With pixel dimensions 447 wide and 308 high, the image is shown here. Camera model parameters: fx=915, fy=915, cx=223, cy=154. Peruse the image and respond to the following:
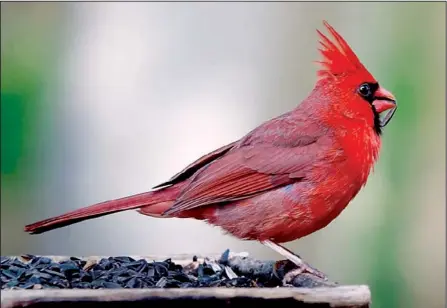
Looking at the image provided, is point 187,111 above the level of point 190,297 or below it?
above

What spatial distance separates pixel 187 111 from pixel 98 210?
6.29 ft

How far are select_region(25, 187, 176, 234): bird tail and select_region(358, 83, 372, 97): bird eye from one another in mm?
683

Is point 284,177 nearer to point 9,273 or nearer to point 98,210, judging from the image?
point 98,210

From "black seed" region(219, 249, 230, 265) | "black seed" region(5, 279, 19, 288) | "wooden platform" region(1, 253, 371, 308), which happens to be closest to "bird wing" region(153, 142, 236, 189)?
"black seed" region(219, 249, 230, 265)

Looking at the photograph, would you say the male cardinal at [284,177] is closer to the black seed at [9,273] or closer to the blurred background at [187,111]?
the black seed at [9,273]

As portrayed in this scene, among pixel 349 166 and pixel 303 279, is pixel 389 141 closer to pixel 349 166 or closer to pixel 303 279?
pixel 349 166

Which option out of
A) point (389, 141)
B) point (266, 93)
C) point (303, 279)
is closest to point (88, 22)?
point (266, 93)

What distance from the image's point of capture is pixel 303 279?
7.97 ft

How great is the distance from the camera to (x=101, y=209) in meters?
2.50

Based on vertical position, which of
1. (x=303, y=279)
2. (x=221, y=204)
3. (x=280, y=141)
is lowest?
(x=303, y=279)

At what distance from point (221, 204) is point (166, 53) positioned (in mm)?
1915

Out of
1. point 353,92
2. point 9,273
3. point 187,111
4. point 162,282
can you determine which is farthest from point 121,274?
point 187,111

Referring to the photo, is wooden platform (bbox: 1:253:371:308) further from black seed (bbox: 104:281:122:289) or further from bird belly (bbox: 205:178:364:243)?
bird belly (bbox: 205:178:364:243)

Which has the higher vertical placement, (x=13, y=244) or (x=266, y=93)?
(x=266, y=93)
